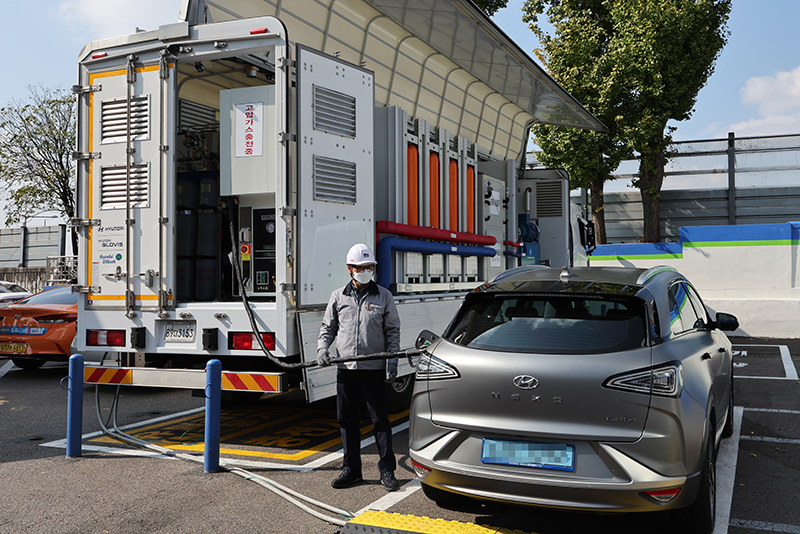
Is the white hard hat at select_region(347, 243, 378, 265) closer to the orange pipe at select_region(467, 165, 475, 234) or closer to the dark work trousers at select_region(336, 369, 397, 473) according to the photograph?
the dark work trousers at select_region(336, 369, 397, 473)

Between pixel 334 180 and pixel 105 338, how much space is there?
2440mm

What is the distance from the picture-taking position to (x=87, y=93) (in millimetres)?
6324

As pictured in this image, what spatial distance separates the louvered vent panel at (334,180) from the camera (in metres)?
5.79

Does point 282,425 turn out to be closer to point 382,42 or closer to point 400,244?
point 400,244

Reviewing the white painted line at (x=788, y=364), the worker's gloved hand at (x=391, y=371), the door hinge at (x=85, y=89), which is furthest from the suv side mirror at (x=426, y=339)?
the white painted line at (x=788, y=364)

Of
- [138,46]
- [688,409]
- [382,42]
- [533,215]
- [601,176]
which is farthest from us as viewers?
[601,176]

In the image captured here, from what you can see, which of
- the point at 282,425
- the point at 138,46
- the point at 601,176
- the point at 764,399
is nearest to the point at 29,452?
the point at 282,425

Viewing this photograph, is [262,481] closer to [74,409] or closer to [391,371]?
[391,371]

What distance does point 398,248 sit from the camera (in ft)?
23.8

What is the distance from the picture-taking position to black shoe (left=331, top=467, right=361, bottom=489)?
483 centimetres

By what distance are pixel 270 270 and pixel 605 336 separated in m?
3.50

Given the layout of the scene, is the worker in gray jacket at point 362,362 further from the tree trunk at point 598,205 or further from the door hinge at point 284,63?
the tree trunk at point 598,205

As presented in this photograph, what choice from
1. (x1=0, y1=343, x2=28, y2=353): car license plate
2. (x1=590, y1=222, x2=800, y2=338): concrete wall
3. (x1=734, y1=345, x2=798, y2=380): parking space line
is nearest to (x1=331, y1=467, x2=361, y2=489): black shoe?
(x1=0, y1=343, x2=28, y2=353): car license plate

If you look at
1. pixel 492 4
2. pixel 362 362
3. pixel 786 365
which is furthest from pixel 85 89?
pixel 492 4
